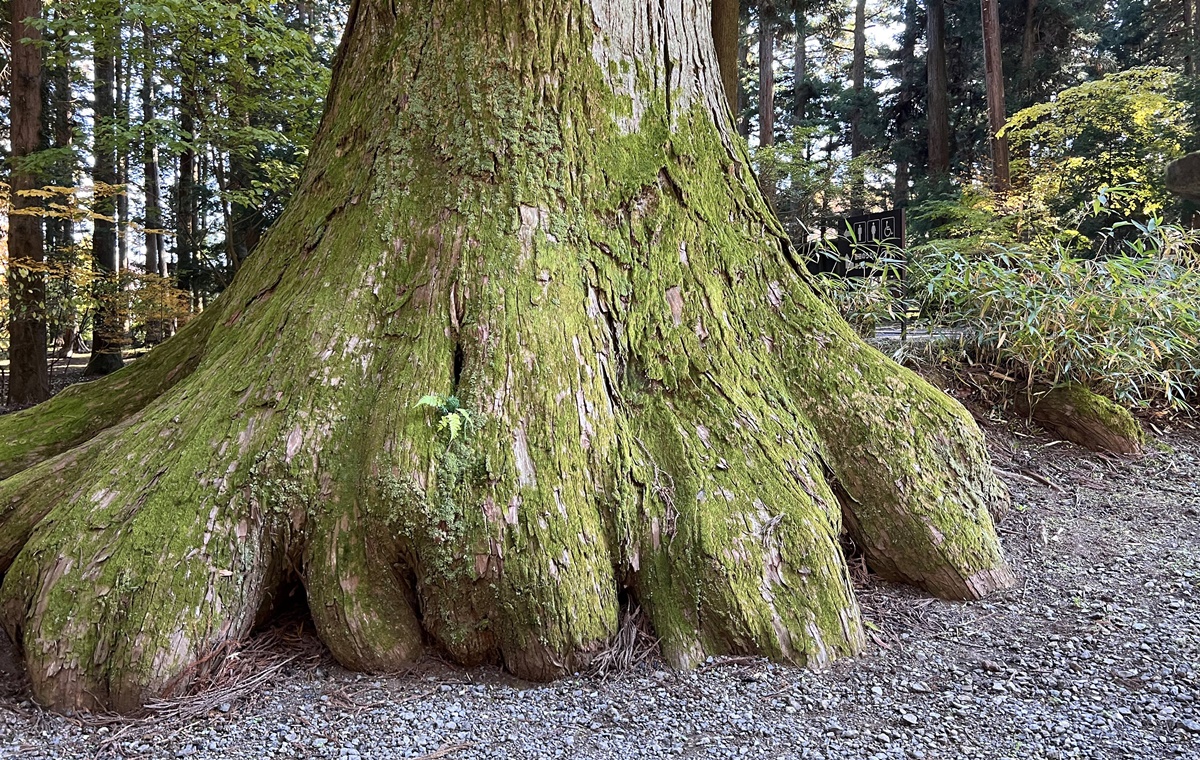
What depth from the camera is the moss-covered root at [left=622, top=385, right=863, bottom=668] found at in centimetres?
203

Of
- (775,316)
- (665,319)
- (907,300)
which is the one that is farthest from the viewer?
(907,300)

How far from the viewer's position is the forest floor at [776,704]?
1.66 metres

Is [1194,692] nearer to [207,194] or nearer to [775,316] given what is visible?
[775,316]

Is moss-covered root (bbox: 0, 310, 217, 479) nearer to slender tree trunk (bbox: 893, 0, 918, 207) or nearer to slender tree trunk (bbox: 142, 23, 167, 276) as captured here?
slender tree trunk (bbox: 142, 23, 167, 276)

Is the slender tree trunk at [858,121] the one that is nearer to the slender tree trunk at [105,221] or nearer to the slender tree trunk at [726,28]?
the slender tree trunk at [726,28]

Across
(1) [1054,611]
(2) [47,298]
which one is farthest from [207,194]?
(1) [1054,611]

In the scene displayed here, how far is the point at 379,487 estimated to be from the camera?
200cm

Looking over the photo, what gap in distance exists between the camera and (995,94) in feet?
40.9

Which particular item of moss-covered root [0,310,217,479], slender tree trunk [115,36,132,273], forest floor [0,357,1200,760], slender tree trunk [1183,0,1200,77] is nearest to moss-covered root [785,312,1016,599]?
forest floor [0,357,1200,760]

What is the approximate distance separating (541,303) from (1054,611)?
2025 mm

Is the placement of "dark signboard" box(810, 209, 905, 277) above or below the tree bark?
below

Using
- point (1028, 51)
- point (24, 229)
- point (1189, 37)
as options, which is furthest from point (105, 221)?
point (1189, 37)

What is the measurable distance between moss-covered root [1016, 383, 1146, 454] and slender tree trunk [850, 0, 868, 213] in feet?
40.2

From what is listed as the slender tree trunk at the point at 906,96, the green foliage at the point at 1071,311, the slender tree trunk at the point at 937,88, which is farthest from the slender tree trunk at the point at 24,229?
the slender tree trunk at the point at 906,96
